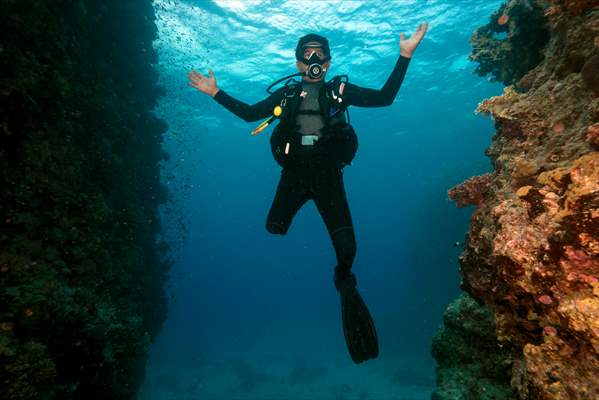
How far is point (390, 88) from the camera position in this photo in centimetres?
539

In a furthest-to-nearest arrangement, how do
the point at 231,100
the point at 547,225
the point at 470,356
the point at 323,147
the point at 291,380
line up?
the point at 291,380 < the point at 231,100 < the point at 323,147 < the point at 470,356 < the point at 547,225

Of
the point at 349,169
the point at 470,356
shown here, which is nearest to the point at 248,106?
the point at 470,356

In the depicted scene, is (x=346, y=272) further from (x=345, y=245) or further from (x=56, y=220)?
(x=56, y=220)

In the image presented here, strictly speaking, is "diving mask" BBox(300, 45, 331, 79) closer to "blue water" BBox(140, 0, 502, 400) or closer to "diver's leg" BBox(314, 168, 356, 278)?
"diver's leg" BBox(314, 168, 356, 278)

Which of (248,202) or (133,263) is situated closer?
(133,263)

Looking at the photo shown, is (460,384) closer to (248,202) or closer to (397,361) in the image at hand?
(397,361)

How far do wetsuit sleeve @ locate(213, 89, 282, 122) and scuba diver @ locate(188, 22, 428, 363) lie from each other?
0.08m

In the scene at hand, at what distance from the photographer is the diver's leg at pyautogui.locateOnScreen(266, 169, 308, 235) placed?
16.7 feet

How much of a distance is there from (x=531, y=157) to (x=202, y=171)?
201 ft

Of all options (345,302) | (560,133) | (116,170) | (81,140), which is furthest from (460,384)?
(116,170)

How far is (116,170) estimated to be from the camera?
8836 mm

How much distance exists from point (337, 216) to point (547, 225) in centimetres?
305

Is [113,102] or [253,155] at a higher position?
[253,155]

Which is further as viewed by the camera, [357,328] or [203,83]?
[203,83]
